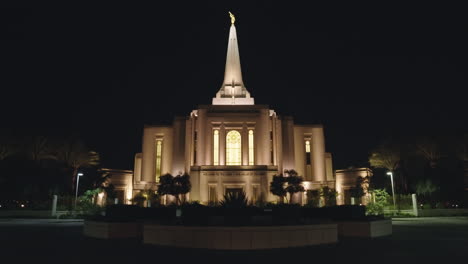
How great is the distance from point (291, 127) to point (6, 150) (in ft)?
107

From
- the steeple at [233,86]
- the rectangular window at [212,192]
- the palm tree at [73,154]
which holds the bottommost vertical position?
the rectangular window at [212,192]

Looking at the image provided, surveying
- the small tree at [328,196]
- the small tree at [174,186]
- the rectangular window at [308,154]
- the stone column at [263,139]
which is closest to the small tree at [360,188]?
the small tree at [328,196]

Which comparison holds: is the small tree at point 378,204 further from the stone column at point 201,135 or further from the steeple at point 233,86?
the steeple at point 233,86

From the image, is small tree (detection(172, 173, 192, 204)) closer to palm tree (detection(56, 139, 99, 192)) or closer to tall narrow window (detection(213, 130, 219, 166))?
tall narrow window (detection(213, 130, 219, 166))

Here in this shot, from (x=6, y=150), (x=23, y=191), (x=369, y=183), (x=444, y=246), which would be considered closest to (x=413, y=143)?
(x=369, y=183)

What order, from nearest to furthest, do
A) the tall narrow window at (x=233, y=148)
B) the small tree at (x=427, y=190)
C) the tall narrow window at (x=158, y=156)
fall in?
the small tree at (x=427, y=190)
the tall narrow window at (x=233, y=148)
the tall narrow window at (x=158, y=156)

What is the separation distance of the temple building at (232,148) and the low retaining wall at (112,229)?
77.3ft

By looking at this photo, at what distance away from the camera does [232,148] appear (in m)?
43.1

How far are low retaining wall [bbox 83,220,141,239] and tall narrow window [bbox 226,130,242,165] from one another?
27978 millimetres

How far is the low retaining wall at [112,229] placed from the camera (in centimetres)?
1408

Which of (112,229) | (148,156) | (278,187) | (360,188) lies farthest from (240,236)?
(148,156)

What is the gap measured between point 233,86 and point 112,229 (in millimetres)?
37128

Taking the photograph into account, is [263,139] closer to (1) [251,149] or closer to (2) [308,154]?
(1) [251,149]

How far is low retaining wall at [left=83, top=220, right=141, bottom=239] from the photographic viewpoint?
14.1 metres
